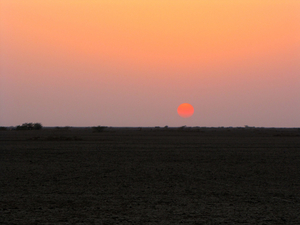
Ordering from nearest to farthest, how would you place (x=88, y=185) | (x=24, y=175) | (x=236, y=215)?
1. (x=236, y=215)
2. (x=88, y=185)
3. (x=24, y=175)

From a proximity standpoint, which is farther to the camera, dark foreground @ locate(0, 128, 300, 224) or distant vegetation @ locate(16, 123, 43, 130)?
distant vegetation @ locate(16, 123, 43, 130)

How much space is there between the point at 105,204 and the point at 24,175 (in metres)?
8.25

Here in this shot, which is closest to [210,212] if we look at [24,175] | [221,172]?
[221,172]

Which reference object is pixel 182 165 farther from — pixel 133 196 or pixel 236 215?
pixel 236 215

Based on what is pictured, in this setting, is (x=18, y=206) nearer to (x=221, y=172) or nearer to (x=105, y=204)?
(x=105, y=204)

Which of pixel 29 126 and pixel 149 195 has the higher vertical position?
pixel 29 126

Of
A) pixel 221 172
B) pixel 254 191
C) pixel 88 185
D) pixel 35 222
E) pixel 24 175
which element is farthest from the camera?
pixel 221 172

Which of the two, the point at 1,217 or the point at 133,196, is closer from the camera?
the point at 1,217

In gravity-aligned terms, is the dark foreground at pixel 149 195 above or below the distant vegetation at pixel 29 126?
below

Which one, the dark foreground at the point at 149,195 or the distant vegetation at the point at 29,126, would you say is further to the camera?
the distant vegetation at the point at 29,126

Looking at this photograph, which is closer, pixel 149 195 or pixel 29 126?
pixel 149 195

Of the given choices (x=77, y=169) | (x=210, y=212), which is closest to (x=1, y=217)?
(x=210, y=212)

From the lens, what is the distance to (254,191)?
14102 millimetres

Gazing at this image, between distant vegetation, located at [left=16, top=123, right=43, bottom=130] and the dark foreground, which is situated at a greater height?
distant vegetation, located at [left=16, top=123, right=43, bottom=130]
